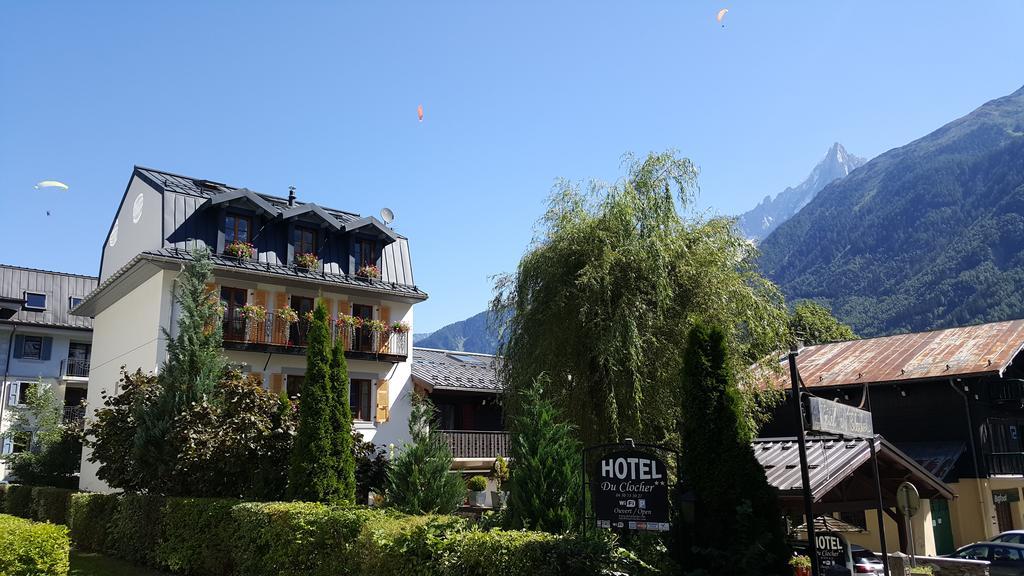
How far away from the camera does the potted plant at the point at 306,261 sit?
26047 mm

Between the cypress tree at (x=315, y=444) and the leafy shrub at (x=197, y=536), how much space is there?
4.44ft

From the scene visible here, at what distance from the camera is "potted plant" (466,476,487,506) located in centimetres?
2855

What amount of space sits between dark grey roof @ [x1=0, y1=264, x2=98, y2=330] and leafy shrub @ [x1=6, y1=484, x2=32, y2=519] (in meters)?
15.4

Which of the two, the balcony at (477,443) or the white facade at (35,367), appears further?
the white facade at (35,367)

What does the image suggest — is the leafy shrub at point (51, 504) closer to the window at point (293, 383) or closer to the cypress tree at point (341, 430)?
the window at point (293, 383)

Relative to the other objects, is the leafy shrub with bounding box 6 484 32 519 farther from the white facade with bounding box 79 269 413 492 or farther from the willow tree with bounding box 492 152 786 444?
the willow tree with bounding box 492 152 786 444

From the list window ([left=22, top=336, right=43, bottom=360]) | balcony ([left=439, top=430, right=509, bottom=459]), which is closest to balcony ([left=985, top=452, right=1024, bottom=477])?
balcony ([left=439, top=430, right=509, bottom=459])

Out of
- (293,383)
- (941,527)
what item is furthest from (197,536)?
(941,527)

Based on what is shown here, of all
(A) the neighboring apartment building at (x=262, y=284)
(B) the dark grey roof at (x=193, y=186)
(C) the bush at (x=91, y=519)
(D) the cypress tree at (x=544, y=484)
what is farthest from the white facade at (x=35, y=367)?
(D) the cypress tree at (x=544, y=484)

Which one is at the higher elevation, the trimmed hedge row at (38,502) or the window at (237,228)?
the window at (237,228)

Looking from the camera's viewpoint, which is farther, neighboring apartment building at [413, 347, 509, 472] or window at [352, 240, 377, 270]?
neighboring apartment building at [413, 347, 509, 472]

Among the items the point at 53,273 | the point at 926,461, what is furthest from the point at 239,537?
the point at 53,273

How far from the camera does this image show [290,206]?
28297 millimetres

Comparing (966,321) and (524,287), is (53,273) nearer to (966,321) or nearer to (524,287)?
(524,287)
